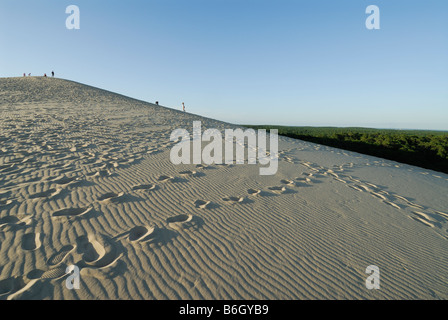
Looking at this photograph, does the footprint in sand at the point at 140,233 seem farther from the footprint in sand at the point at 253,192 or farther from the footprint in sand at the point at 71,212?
the footprint in sand at the point at 253,192

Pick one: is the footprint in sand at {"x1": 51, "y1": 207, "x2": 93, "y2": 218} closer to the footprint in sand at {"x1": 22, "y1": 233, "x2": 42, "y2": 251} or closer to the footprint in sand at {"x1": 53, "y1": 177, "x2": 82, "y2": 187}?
the footprint in sand at {"x1": 22, "y1": 233, "x2": 42, "y2": 251}

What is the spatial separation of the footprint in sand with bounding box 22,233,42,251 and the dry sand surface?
17 mm

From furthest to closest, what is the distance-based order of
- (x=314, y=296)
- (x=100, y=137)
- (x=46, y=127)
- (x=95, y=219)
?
(x=46, y=127) → (x=100, y=137) → (x=95, y=219) → (x=314, y=296)

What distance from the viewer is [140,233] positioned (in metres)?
2.71

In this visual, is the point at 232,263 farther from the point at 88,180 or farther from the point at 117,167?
the point at 117,167

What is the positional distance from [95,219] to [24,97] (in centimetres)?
2497

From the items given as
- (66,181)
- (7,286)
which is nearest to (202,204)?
(7,286)

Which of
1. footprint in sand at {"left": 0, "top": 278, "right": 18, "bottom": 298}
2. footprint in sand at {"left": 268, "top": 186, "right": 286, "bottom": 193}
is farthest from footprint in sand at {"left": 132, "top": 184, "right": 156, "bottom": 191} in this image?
footprint in sand at {"left": 268, "top": 186, "right": 286, "bottom": 193}

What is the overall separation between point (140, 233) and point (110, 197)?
1326 millimetres

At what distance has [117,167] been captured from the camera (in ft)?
16.9

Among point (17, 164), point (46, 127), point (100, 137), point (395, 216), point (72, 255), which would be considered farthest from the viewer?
point (46, 127)

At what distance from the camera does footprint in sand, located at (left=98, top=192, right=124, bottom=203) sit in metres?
3.47

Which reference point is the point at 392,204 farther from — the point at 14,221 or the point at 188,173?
the point at 14,221
